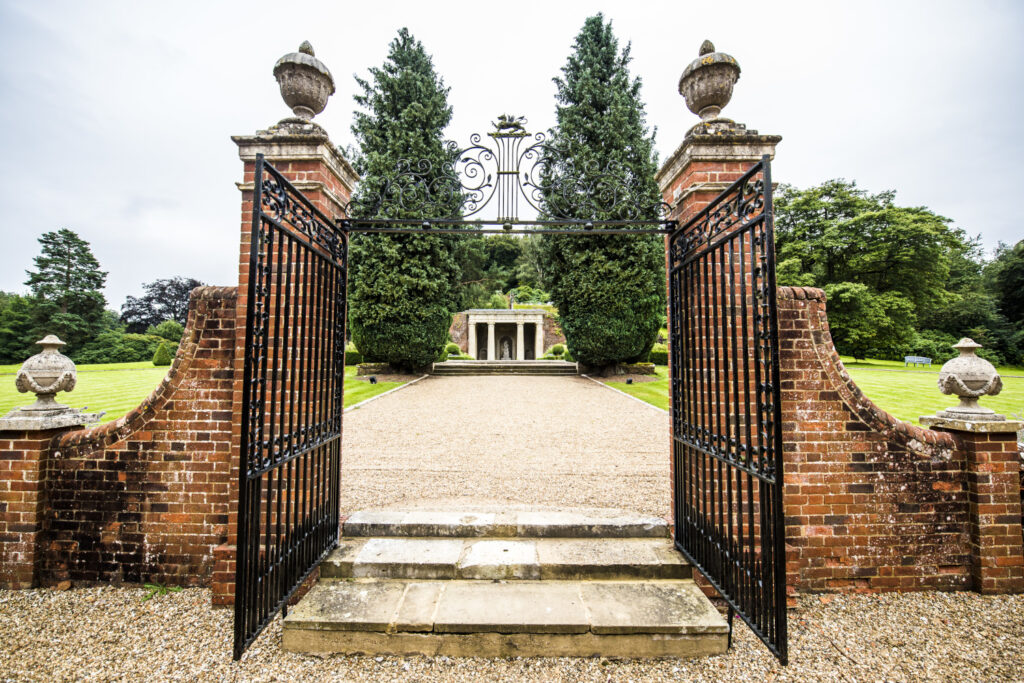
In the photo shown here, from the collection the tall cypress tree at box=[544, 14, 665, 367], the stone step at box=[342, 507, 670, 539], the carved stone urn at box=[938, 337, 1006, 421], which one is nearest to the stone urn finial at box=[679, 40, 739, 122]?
the carved stone urn at box=[938, 337, 1006, 421]

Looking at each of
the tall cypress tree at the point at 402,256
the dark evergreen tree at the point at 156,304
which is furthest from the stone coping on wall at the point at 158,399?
the dark evergreen tree at the point at 156,304

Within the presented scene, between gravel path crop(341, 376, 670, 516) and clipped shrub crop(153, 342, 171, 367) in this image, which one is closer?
gravel path crop(341, 376, 670, 516)

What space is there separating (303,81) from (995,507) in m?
5.64

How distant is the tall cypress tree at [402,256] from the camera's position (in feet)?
47.5

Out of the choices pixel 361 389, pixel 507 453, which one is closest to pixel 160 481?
pixel 507 453

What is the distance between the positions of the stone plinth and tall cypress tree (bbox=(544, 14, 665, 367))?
11.5m

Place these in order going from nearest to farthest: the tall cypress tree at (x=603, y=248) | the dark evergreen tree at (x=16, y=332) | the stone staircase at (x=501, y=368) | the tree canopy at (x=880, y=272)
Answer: the tall cypress tree at (x=603, y=248)
the stone staircase at (x=501, y=368)
the tree canopy at (x=880, y=272)
the dark evergreen tree at (x=16, y=332)

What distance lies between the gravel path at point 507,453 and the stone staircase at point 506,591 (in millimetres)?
860

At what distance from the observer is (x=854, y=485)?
9.53ft

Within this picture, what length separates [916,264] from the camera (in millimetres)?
24391

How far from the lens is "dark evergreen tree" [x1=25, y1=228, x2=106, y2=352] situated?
30750 millimetres

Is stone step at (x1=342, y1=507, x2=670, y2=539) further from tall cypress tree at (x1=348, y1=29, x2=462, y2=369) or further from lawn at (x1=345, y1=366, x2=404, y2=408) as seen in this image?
tall cypress tree at (x1=348, y1=29, x2=462, y2=369)

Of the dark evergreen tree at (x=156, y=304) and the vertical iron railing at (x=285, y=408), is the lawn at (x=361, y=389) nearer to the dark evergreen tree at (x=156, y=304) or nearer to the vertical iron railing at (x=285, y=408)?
the vertical iron railing at (x=285, y=408)

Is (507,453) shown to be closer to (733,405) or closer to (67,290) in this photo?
(733,405)
